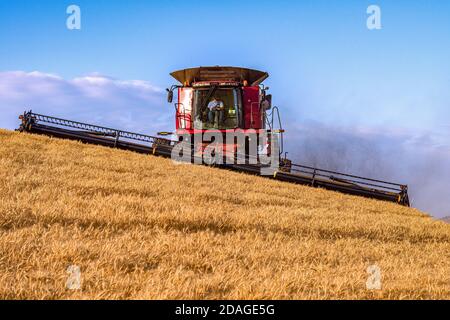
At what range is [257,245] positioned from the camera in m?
6.86

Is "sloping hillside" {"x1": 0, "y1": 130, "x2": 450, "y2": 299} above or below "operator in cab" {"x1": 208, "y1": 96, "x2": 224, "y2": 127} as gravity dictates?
below

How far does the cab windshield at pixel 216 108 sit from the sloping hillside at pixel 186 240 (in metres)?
3.32

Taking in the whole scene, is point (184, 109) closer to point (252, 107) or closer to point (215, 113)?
point (215, 113)

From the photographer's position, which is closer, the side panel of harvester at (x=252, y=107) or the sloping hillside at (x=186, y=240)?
the sloping hillside at (x=186, y=240)

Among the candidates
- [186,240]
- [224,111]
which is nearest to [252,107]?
[224,111]

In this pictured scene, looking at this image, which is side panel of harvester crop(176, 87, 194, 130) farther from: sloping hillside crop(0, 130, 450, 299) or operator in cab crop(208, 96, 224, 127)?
sloping hillside crop(0, 130, 450, 299)

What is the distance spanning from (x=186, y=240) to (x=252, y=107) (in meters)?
10.7

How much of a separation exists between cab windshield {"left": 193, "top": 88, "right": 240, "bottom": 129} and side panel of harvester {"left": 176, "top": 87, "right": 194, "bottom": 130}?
7.3 inches

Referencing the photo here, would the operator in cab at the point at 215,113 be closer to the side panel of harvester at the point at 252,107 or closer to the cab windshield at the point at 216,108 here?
the cab windshield at the point at 216,108

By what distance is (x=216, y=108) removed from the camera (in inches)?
658

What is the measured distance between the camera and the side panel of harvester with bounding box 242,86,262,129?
54.8 ft

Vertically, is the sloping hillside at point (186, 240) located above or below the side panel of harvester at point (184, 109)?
below

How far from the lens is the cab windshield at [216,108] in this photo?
16688 millimetres
